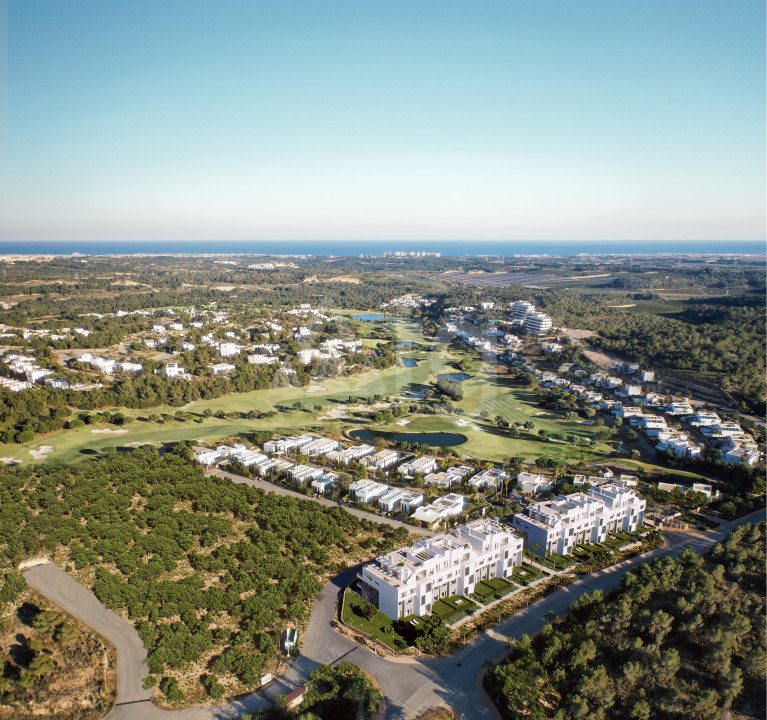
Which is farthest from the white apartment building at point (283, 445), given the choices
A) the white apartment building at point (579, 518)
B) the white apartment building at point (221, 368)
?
the white apartment building at point (221, 368)

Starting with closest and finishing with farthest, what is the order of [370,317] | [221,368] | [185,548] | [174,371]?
[185,548] < [174,371] < [221,368] < [370,317]

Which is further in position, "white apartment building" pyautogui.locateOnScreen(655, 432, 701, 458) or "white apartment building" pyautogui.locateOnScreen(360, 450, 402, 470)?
"white apartment building" pyautogui.locateOnScreen(655, 432, 701, 458)

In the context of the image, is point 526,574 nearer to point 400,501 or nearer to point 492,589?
point 492,589

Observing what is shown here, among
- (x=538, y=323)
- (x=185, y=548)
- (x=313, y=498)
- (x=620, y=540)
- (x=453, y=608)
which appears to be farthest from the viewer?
(x=538, y=323)

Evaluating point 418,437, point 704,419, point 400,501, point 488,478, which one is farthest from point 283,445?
point 704,419

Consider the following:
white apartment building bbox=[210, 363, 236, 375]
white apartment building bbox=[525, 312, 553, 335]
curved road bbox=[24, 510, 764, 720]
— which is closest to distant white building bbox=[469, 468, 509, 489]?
curved road bbox=[24, 510, 764, 720]

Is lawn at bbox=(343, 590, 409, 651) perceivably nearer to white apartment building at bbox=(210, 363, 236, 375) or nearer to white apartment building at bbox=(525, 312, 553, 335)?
white apartment building at bbox=(210, 363, 236, 375)

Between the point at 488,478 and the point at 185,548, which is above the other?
the point at 488,478
